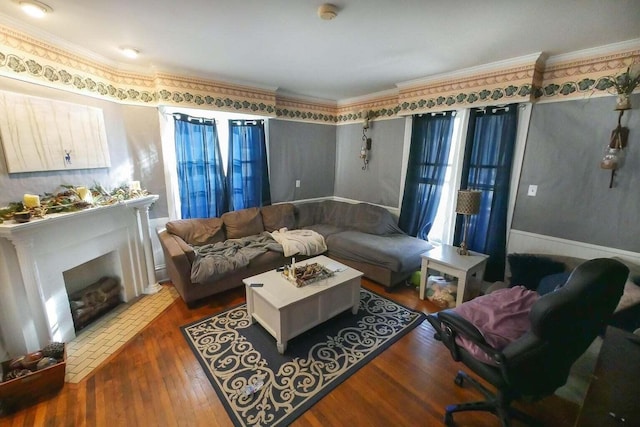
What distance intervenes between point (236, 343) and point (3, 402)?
4.55 ft

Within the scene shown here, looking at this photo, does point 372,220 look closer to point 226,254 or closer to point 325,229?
point 325,229

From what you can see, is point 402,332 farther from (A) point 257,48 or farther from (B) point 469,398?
(A) point 257,48

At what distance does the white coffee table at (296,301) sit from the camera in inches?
80.1

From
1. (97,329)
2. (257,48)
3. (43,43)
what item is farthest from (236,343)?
(43,43)

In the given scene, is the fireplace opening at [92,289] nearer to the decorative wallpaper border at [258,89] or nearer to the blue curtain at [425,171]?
the decorative wallpaper border at [258,89]

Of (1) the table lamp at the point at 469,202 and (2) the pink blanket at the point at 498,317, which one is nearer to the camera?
(2) the pink blanket at the point at 498,317

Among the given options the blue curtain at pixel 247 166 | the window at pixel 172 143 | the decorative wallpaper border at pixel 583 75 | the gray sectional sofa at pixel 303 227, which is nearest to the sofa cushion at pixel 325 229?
the gray sectional sofa at pixel 303 227

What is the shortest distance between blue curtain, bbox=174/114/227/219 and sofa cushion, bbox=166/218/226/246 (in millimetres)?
209

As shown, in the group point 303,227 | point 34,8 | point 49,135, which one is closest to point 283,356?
point 303,227

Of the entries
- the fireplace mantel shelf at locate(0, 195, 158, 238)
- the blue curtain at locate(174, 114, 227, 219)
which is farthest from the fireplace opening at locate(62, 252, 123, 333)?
the blue curtain at locate(174, 114, 227, 219)

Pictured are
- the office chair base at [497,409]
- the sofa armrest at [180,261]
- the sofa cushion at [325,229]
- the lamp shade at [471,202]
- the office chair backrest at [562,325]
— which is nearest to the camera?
the office chair backrest at [562,325]

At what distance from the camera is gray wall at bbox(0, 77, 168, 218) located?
1878 mm

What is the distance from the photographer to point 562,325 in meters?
1.14

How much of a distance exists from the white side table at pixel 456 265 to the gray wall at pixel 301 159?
234cm
